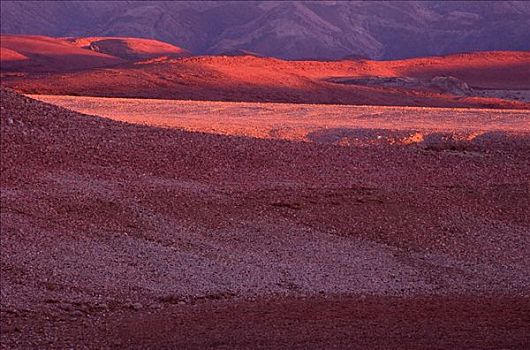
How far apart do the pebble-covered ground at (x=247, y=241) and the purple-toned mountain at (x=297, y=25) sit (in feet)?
278

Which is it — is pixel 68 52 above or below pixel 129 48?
below

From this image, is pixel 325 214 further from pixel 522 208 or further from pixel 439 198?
pixel 522 208

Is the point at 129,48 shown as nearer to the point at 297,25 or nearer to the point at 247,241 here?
the point at 297,25

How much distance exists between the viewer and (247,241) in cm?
1141

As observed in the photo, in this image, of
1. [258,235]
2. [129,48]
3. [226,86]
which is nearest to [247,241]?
[258,235]

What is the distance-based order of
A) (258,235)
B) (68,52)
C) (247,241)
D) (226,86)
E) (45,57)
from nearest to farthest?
(247,241) → (258,235) → (226,86) → (45,57) → (68,52)

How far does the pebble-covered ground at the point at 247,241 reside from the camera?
8.59m

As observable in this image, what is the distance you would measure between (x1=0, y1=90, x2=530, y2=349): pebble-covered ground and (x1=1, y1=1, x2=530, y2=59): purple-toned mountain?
84.8m

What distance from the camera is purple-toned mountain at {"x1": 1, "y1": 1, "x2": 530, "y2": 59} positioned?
105 metres

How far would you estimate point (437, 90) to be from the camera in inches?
1791

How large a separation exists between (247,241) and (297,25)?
96.7 metres

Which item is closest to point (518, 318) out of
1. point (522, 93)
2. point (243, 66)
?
point (243, 66)

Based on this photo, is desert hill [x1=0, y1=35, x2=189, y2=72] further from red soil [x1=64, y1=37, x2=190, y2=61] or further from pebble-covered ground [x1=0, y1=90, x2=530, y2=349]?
pebble-covered ground [x1=0, y1=90, x2=530, y2=349]

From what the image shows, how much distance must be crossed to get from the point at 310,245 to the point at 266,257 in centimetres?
78
